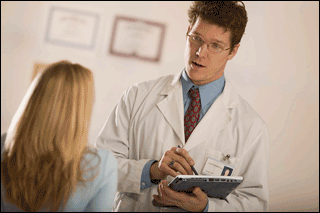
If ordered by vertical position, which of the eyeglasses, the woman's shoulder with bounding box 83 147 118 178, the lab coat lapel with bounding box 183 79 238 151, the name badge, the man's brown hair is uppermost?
the man's brown hair

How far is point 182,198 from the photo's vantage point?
117 cm

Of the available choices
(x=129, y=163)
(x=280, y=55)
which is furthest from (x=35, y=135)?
(x=280, y=55)

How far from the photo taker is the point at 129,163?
1316 millimetres

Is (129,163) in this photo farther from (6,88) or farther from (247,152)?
(6,88)

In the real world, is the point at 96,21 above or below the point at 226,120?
above

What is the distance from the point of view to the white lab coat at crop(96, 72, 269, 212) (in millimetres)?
1345

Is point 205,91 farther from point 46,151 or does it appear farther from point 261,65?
point 261,65

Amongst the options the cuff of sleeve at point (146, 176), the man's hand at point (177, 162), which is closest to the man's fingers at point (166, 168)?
the man's hand at point (177, 162)

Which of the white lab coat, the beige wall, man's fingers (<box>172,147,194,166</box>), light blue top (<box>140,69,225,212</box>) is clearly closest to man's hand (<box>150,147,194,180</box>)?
man's fingers (<box>172,147,194,166</box>)

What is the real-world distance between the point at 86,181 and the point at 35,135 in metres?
0.21

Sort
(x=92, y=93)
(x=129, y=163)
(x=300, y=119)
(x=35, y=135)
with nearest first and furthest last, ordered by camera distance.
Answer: (x=35, y=135) < (x=92, y=93) < (x=129, y=163) < (x=300, y=119)

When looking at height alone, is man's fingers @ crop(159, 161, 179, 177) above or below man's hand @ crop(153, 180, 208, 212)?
above

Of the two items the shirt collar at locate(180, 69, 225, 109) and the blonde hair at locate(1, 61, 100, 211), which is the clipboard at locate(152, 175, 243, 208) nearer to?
the blonde hair at locate(1, 61, 100, 211)

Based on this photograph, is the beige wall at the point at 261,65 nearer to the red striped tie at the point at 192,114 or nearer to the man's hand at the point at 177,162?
the red striped tie at the point at 192,114
